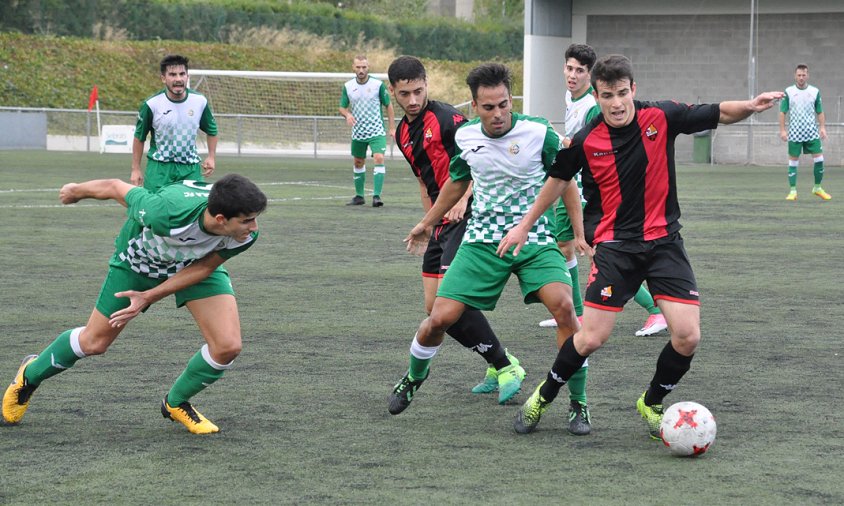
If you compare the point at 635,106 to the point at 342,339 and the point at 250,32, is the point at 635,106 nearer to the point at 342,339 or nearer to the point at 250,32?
the point at 342,339

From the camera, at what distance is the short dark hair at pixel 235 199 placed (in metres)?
4.95

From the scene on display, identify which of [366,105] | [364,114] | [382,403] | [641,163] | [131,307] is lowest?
[382,403]

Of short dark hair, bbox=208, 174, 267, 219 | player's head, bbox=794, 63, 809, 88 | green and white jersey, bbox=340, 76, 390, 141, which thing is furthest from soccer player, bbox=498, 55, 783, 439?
player's head, bbox=794, 63, 809, 88

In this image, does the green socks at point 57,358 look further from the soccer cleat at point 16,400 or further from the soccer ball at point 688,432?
the soccer ball at point 688,432

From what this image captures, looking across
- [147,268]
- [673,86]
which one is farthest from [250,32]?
[147,268]

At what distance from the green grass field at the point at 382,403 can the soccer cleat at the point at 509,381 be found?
7cm

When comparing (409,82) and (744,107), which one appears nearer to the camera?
(744,107)

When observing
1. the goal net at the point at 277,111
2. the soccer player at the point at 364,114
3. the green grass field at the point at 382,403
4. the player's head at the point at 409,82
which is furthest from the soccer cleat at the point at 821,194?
the player's head at the point at 409,82

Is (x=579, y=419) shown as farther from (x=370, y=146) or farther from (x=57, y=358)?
(x=370, y=146)

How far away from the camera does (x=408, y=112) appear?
669cm

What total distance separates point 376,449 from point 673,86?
106 feet

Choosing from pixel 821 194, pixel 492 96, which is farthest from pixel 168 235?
pixel 821 194

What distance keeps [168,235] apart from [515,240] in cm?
153

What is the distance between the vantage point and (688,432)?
496cm
